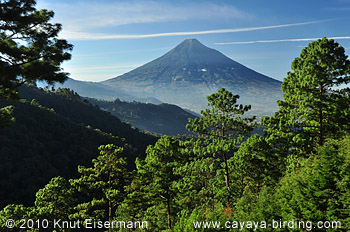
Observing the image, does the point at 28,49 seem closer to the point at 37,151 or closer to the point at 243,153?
the point at 243,153

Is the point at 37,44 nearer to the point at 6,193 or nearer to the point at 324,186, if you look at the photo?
the point at 324,186

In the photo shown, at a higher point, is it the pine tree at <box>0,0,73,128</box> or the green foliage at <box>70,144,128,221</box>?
the pine tree at <box>0,0,73,128</box>

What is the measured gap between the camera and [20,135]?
4644cm

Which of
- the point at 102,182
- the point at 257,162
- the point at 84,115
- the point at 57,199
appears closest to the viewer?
the point at 102,182

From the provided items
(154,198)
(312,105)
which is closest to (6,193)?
(154,198)

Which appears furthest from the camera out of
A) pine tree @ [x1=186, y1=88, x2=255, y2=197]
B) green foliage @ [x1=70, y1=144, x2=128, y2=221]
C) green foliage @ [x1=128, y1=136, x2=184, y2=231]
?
green foliage @ [x1=128, y1=136, x2=184, y2=231]

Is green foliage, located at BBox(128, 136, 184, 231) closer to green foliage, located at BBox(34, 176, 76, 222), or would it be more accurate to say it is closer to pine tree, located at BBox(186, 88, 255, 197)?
pine tree, located at BBox(186, 88, 255, 197)

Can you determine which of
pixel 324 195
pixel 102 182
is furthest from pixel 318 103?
pixel 102 182

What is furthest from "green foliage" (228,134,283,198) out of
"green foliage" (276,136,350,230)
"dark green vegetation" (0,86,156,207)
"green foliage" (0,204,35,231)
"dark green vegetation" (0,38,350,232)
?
"dark green vegetation" (0,86,156,207)

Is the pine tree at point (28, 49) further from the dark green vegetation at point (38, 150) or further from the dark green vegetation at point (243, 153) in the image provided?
the dark green vegetation at point (38, 150)

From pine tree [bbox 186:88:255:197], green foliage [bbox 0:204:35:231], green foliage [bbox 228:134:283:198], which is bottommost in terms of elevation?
green foliage [bbox 0:204:35:231]

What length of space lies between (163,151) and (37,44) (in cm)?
1238

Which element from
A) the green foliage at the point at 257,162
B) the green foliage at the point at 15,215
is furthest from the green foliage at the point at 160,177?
the green foliage at the point at 15,215

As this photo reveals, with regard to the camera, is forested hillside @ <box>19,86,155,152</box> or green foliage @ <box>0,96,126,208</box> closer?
green foliage @ <box>0,96,126,208</box>
